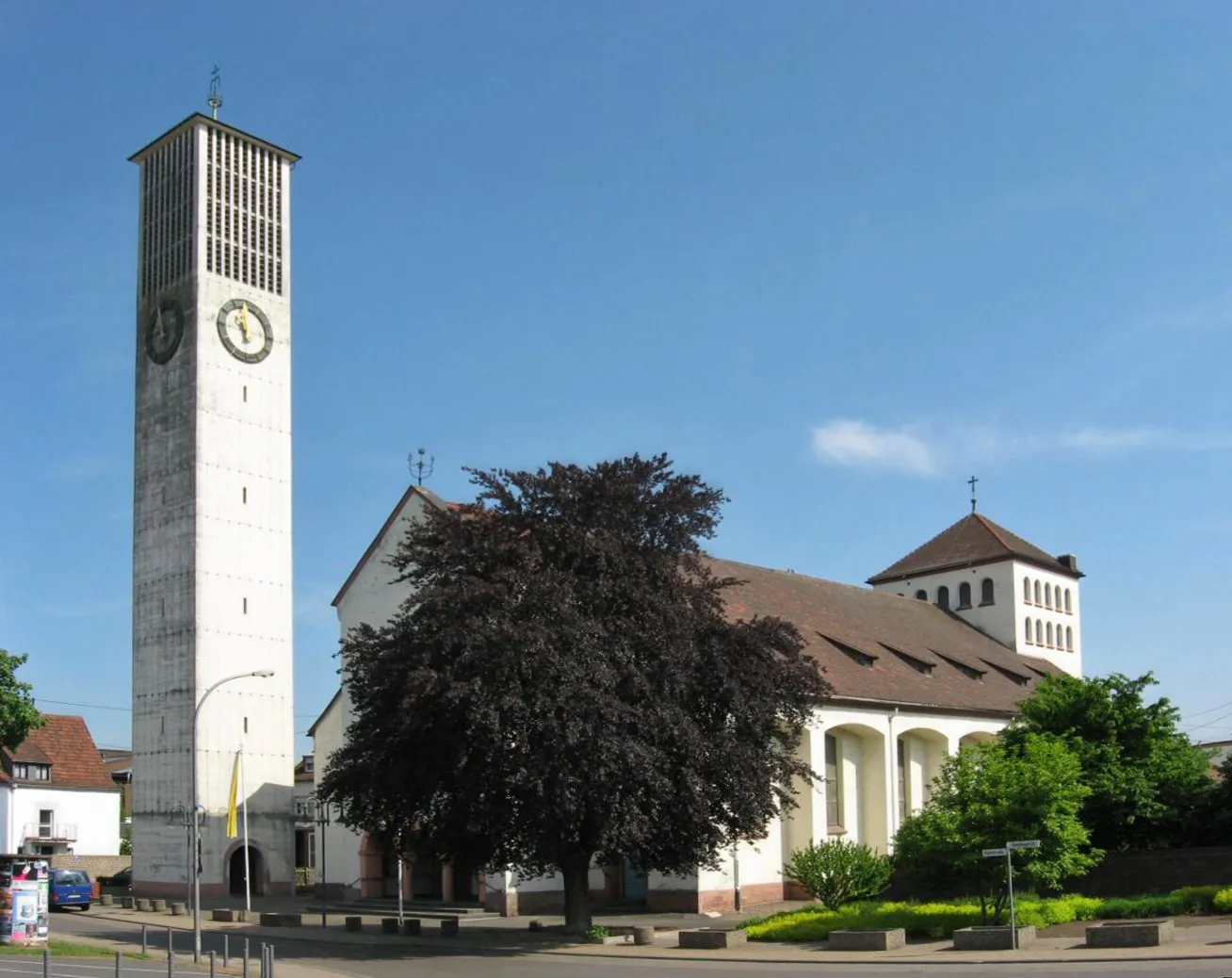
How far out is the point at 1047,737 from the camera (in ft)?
129

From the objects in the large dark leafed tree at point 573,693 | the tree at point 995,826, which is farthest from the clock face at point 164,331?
the tree at point 995,826

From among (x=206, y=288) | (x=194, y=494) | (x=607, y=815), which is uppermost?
(x=206, y=288)

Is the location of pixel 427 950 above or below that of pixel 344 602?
below

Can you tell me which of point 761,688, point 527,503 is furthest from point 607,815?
point 527,503

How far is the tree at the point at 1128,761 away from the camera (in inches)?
1558

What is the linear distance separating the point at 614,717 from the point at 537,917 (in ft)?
42.8

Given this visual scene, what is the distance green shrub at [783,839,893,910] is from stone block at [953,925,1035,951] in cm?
834

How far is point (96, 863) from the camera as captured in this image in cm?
7119

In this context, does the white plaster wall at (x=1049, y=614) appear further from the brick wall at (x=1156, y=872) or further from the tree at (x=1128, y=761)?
the brick wall at (x=1156, y=872)

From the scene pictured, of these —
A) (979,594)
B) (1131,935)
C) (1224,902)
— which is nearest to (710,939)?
(1131,935)

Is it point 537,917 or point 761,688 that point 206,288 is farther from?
point 761,688

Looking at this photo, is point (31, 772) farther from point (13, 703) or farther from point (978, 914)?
point (978, 914)

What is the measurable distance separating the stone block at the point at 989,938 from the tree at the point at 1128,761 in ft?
39.4

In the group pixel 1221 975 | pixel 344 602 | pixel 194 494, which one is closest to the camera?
pixel 1221 975
